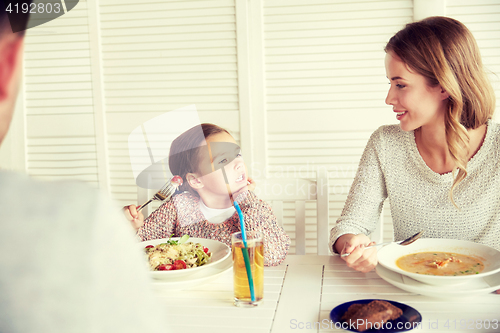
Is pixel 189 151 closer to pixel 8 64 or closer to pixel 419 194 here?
pixel 419 194

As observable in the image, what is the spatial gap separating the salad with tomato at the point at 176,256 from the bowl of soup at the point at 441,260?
0.43 m

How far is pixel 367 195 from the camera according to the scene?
55.9 inches

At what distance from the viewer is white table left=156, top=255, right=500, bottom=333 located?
0.80 m

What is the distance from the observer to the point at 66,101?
2.55m

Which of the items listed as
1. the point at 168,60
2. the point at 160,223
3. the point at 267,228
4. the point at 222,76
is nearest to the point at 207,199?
the point at 160,223

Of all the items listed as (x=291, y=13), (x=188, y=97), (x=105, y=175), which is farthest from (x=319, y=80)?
(x=105, y=175)

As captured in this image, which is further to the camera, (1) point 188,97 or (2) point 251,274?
(1) point 188,97

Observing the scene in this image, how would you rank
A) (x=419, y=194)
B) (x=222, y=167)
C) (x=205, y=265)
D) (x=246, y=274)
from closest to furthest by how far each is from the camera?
1. (x=246, y=274)
2. (x=205, y=265)
3. (x=419, y=194)
4. (x=222, y=167)

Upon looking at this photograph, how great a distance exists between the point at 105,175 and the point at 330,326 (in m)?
2.03

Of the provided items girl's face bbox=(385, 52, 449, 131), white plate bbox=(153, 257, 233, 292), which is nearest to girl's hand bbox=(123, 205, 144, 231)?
white plate bbox=(153, 257, 233, 292)

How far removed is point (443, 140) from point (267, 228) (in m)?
0.64

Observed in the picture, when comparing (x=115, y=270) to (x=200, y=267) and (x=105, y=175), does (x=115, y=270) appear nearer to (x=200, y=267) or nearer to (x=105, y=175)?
(x=200, y=267)

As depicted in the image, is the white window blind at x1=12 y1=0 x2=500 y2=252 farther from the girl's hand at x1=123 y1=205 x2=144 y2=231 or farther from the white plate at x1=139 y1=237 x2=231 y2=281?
the white plate at x1=139 y1=237 x2=231 y2=281

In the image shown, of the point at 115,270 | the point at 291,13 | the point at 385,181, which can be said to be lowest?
the point at 385,181
